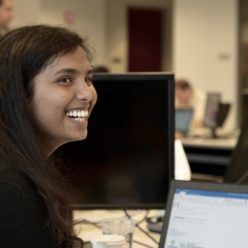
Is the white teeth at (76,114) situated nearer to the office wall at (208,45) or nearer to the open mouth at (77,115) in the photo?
the open mouth at (77,115)

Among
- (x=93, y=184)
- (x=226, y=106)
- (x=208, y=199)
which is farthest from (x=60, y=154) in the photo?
(x=226, y=106)

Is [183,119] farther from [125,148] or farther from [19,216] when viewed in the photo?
[19,216]

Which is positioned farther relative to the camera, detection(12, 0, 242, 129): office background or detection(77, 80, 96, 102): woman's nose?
detection(12, 0, 242, 129): office background

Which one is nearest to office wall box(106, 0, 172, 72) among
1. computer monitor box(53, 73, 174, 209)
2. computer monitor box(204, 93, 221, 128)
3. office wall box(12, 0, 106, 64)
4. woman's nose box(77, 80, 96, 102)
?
office wall box(12, 0, 106, 64)

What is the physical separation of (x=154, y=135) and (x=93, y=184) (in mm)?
266

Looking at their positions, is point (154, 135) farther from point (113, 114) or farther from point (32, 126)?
point (32, 126)

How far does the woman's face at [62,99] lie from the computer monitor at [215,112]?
3424mm


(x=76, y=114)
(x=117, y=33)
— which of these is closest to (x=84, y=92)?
(x=76, y=114)

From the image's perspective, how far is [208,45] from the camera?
6965 millimetres

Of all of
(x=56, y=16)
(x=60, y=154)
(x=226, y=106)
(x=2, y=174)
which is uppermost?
(x=56, y=16)

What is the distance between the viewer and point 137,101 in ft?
5.42

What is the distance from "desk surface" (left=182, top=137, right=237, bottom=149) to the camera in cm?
412

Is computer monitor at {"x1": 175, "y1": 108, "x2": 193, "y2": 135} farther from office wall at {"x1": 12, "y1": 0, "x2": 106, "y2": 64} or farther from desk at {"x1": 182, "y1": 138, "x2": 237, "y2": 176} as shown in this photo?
office wall at {"x1": 12, "y1": 0, "x2": 106, "y2": 64}

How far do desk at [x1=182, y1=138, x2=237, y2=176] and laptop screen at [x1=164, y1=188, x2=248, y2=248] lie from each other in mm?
2838
